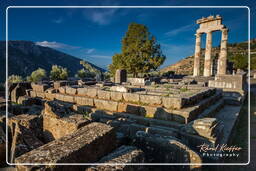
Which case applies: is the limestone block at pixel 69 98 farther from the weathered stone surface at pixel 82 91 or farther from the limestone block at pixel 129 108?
the limestone block at pixel 129 108

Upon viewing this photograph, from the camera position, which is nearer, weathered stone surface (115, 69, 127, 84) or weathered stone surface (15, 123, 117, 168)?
weathered stone surface (15, 123, 117, 168)

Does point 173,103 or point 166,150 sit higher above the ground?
point 173,103

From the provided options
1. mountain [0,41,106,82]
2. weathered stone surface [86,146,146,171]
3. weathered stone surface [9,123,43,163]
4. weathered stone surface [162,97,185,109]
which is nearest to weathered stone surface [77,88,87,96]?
weathered stone surface [162,97,185,109]

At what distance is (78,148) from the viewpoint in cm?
212

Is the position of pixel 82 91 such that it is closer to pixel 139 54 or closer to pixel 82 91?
pixel 82 91

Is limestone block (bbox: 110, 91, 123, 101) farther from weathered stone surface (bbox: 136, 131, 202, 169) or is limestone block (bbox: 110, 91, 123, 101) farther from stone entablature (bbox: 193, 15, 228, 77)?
stone entablature (bbox: 193, 15, 228, 77)

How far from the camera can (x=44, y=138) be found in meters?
3.48

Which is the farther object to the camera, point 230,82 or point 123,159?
point 230,82

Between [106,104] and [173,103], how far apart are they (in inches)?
115

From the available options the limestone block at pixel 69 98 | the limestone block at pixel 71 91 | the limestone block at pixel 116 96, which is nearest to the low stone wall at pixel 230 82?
the limestone block at pixel 116 96

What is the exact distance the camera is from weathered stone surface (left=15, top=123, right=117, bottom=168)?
1.90 meters

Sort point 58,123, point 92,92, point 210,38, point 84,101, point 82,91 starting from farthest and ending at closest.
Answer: point 210,38 < point 82,91 < point 92,92 < point 84,101 < point 58,123

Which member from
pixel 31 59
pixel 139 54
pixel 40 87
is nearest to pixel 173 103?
pixel 40 87

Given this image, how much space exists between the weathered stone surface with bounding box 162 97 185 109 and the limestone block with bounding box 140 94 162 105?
21 centimetres
